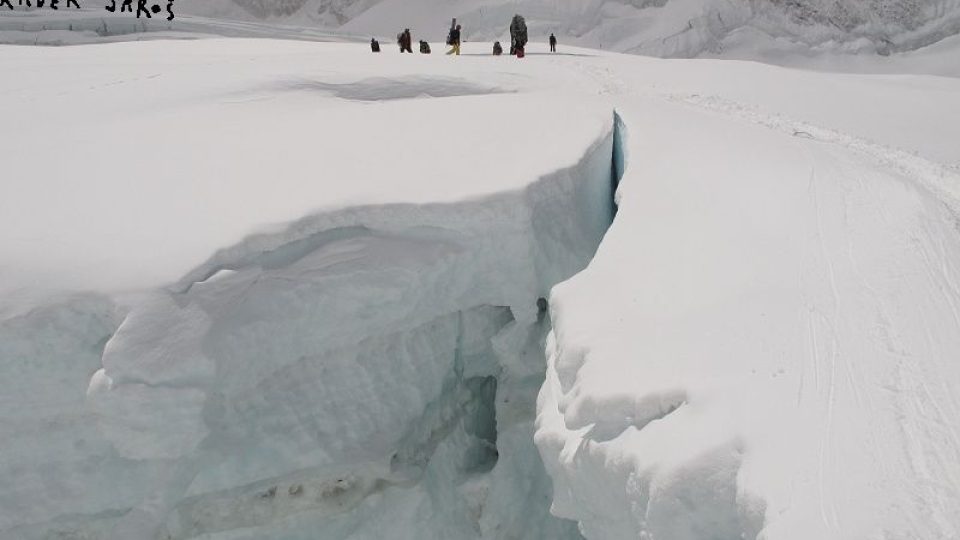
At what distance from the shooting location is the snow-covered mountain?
82.9ft

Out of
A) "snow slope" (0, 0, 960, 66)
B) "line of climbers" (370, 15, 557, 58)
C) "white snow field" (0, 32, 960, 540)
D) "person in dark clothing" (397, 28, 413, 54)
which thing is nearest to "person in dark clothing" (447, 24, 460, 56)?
Result: "line of climbers" (370, 15, 557, 58)

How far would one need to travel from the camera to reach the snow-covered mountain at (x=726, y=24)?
25266mm

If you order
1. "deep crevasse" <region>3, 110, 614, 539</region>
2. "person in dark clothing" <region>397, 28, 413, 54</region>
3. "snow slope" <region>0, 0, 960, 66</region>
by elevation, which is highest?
"snow slope" <region>0, 0, 960, 66</region>

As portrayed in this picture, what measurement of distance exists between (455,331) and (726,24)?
23120 millimetres

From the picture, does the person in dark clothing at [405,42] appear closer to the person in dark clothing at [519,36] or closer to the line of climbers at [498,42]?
the line of climbers at [498,42]

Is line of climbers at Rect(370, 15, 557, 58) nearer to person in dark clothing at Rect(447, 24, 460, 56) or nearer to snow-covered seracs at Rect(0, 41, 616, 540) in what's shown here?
person in dark clothing at Rect(447, 24, 460, 56)

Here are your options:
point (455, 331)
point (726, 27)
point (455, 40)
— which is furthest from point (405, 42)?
point (726, 27)

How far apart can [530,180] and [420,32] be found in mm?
23957

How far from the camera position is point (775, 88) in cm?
1134

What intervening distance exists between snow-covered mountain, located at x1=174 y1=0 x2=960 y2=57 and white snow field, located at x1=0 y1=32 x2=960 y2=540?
62.6 ft

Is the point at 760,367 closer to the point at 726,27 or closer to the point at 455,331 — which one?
the point at 455,331

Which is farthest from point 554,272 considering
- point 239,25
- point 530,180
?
point 239,25

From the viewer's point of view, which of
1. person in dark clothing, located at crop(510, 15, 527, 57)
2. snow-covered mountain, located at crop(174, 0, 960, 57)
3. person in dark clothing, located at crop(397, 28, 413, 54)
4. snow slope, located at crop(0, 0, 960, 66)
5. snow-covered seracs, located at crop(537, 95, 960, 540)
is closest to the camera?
snow-covered seracs, located at crop(537, 95, 960, 540)

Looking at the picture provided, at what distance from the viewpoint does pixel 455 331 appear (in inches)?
231
